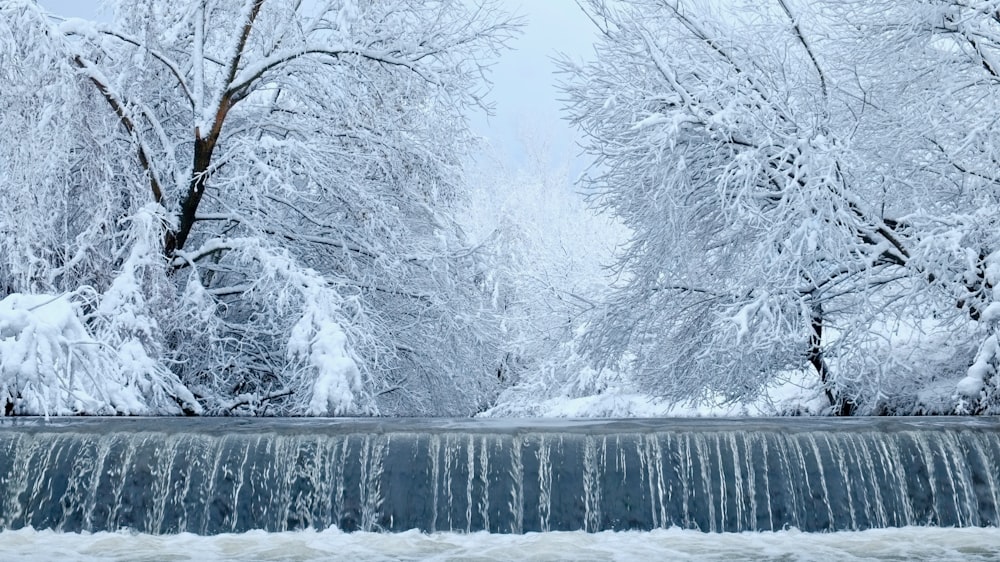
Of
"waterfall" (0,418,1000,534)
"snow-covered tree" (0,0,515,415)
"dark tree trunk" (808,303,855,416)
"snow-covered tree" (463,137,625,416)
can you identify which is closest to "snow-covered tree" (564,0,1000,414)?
"dark tree trunk" (808,303,855,416)

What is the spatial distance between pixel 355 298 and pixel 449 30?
3258 millimetres

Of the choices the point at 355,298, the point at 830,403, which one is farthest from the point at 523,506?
the point at 830,403

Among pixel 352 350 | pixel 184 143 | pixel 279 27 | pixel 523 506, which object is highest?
pixel 279 27

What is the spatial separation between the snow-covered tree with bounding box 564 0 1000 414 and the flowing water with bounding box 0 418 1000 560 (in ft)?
7.59

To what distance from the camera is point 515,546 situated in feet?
21.3

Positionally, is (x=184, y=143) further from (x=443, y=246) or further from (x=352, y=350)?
(x=352, y=350)

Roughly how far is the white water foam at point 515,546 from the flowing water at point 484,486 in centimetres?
5

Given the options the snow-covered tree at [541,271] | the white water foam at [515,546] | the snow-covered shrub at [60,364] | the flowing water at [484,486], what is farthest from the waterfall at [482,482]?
the snow-covered tree at [541,271]

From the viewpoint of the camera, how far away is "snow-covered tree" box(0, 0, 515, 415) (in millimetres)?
9305

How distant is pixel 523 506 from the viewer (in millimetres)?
6973

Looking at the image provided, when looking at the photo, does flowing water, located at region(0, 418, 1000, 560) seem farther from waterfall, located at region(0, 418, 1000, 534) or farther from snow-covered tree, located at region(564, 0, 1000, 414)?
snow-covered tree, located at region(564, 0, 1000, 414)

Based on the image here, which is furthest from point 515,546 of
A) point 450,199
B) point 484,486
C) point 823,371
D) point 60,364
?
point 450,199

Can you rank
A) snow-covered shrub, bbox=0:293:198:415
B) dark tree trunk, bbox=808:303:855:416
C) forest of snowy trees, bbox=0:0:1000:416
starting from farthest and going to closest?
dark tree trunk, bbox=808:303:855:416 → forest of snowy trees, bbox=0:0:1000:416 → snow-covered shrub, bbox=0:293:198:415

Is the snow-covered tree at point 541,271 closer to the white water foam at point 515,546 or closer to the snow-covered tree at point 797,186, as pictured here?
the snow-covered tree at point 797,186
